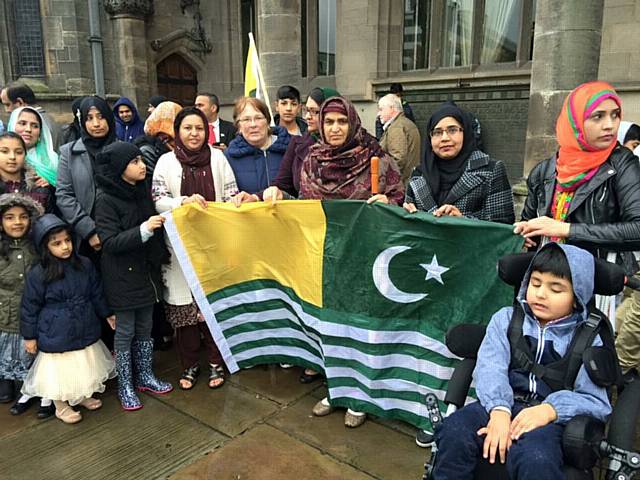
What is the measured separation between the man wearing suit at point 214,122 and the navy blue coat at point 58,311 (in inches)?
89.3

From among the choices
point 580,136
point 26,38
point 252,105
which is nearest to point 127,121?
point 252,105

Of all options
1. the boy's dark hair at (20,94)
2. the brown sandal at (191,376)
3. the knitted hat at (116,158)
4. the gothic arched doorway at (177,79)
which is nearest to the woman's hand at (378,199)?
the knitted hat at (116,158)

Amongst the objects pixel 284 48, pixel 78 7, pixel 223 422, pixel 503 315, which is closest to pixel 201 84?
pixel 78 7

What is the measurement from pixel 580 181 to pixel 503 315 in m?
0.79

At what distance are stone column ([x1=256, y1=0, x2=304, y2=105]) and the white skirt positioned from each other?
4.90 meters

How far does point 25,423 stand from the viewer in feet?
11.1

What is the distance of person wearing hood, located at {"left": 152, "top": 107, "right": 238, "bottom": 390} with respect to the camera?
11.8 feet

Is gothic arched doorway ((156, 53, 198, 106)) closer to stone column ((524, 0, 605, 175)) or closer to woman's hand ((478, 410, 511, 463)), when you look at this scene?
stone column ((524, 0, 605, 175))

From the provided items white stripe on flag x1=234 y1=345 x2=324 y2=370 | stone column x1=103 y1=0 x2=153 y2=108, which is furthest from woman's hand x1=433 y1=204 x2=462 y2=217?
stone column x1=103 y1=0 x2=153 y2=108

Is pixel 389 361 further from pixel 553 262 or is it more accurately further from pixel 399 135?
pixel 399 135

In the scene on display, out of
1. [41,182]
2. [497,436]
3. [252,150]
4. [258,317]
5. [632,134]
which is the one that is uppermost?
[632,134]

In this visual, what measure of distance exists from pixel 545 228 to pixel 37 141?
3.76 m

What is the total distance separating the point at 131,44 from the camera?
1160 cm

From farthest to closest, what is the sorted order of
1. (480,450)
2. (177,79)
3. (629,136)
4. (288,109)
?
(177,79), (288,109), (629,136), (480,450)
